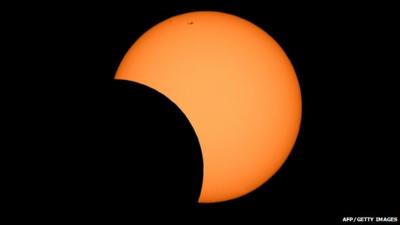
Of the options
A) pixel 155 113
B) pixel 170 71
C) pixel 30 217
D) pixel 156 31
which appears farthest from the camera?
pixel 156 31

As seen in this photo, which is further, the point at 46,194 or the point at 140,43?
the point at 140,43

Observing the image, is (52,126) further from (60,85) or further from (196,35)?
(196,35)

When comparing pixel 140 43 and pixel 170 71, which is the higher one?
pixel 140 43

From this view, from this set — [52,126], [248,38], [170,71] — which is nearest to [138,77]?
[170,71]

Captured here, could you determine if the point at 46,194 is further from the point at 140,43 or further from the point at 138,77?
the point at 140,43

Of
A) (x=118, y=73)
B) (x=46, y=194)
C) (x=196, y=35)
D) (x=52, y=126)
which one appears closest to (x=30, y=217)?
(x=46, y=194)

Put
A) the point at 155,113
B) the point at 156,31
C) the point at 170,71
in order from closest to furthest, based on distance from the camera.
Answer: the point at 155,113 < the point at 170,71 < the point at 156,31

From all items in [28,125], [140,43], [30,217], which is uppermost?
[140,43]
